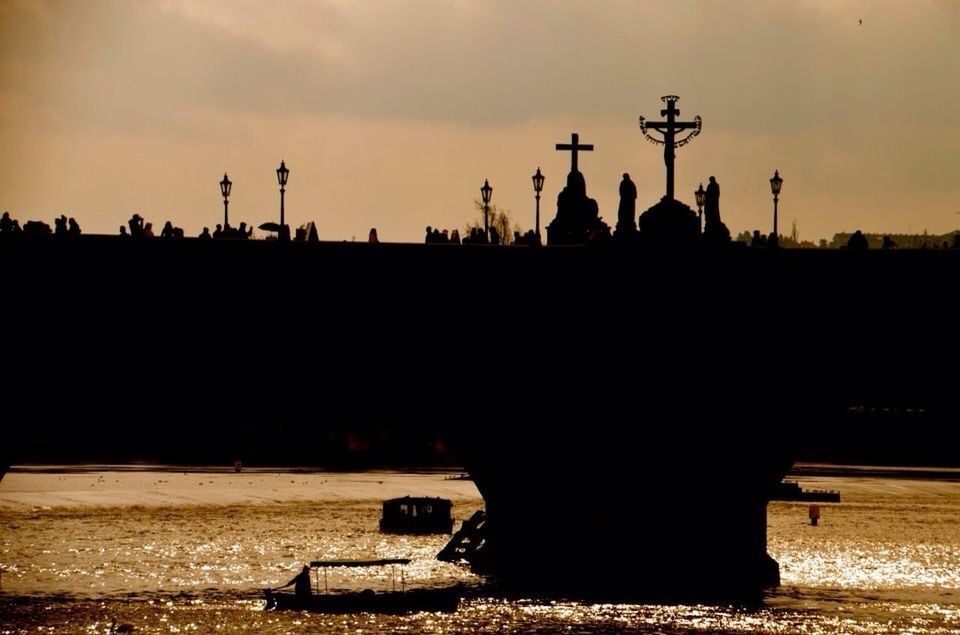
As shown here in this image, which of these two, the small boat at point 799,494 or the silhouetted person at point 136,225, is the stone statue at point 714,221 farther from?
the small boat at point 799,494

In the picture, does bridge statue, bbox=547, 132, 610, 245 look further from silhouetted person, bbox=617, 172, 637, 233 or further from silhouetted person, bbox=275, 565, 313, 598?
silhouetted person, bbox=275, 565, 313, 598

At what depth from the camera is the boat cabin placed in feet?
256

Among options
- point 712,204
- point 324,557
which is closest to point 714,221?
point 712,204

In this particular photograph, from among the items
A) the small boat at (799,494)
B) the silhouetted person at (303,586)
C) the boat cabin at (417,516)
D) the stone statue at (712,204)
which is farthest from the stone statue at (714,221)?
the small boat at (799,494)

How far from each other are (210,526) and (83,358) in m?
28.1

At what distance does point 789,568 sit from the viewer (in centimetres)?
6819

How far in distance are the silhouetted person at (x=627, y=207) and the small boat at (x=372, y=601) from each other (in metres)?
11.3

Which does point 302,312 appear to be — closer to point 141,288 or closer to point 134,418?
point 141,288

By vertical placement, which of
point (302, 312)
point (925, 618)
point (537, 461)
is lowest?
point (925, 618)

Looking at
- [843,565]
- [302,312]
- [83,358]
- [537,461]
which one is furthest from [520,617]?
[843,565]

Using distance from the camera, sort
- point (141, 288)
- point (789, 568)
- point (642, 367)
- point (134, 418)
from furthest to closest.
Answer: point (134, 418) < point (789, 568) < point (642, 367) < point (141, 288)

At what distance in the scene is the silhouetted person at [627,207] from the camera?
52.6m

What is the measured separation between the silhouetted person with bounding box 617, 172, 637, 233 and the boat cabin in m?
24.6

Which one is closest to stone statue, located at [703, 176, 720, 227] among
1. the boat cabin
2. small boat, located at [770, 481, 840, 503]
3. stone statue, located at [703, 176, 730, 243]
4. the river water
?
stone statue, located at [703, 176, 730, 243]
